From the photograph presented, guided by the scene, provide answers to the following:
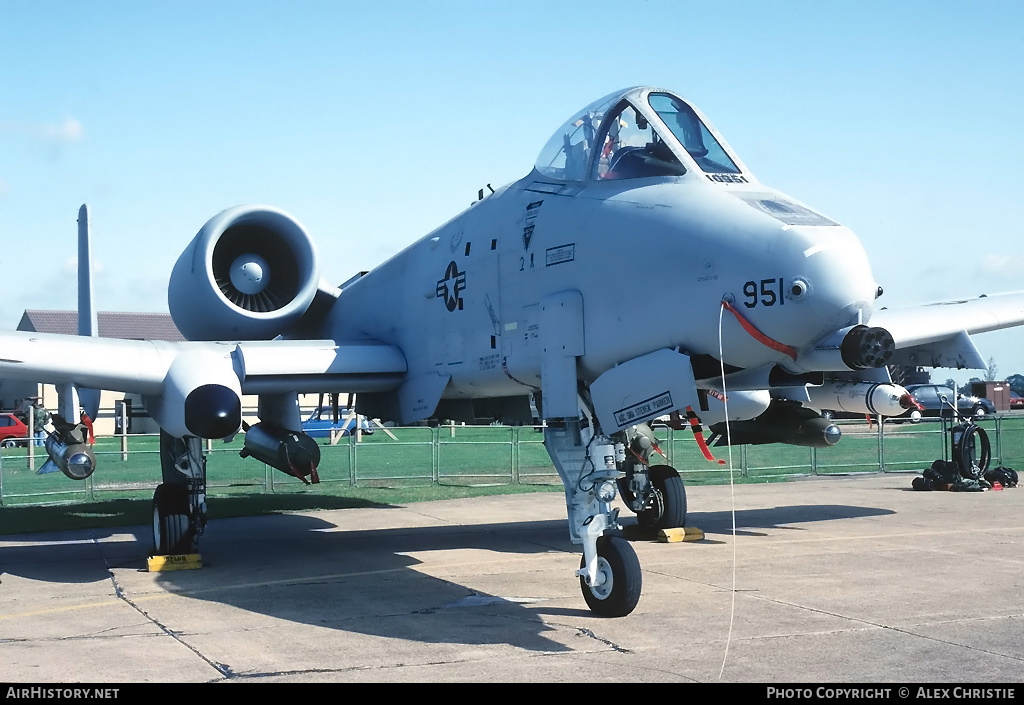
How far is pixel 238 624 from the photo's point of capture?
7926 millimetres

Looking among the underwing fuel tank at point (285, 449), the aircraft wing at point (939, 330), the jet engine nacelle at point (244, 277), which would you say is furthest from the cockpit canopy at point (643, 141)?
the jet engine nacelle at point (244, 277)

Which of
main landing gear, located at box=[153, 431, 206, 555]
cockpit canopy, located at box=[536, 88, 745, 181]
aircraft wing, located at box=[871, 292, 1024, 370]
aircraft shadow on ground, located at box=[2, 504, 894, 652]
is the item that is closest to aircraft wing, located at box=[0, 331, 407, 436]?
main landing gear, located at box=[153, 431, 206, 555]

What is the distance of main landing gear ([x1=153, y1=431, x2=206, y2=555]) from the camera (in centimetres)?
1146

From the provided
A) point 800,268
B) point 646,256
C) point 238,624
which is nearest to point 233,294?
point 238,624

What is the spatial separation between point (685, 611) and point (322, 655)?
3.03 metres

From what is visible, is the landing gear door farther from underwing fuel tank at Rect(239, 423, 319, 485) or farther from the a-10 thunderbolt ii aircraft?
underwing fuel tank at Rect(239, 423, 319, 485)

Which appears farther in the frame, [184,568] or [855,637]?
[184,568]

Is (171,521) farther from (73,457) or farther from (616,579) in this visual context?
(616,579)

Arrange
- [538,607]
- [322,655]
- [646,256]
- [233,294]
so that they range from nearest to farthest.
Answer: [322,655] → [646,256] → [538,607] → [233,294]

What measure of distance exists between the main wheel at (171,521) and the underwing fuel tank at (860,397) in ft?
24.6

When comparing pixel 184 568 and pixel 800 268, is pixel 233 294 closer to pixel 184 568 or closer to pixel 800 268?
pixel 184 568

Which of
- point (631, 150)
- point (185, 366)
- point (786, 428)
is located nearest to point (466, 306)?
point (631, 150)

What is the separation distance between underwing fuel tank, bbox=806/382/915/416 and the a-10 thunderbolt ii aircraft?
28mm

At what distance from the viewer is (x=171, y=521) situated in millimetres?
11461
